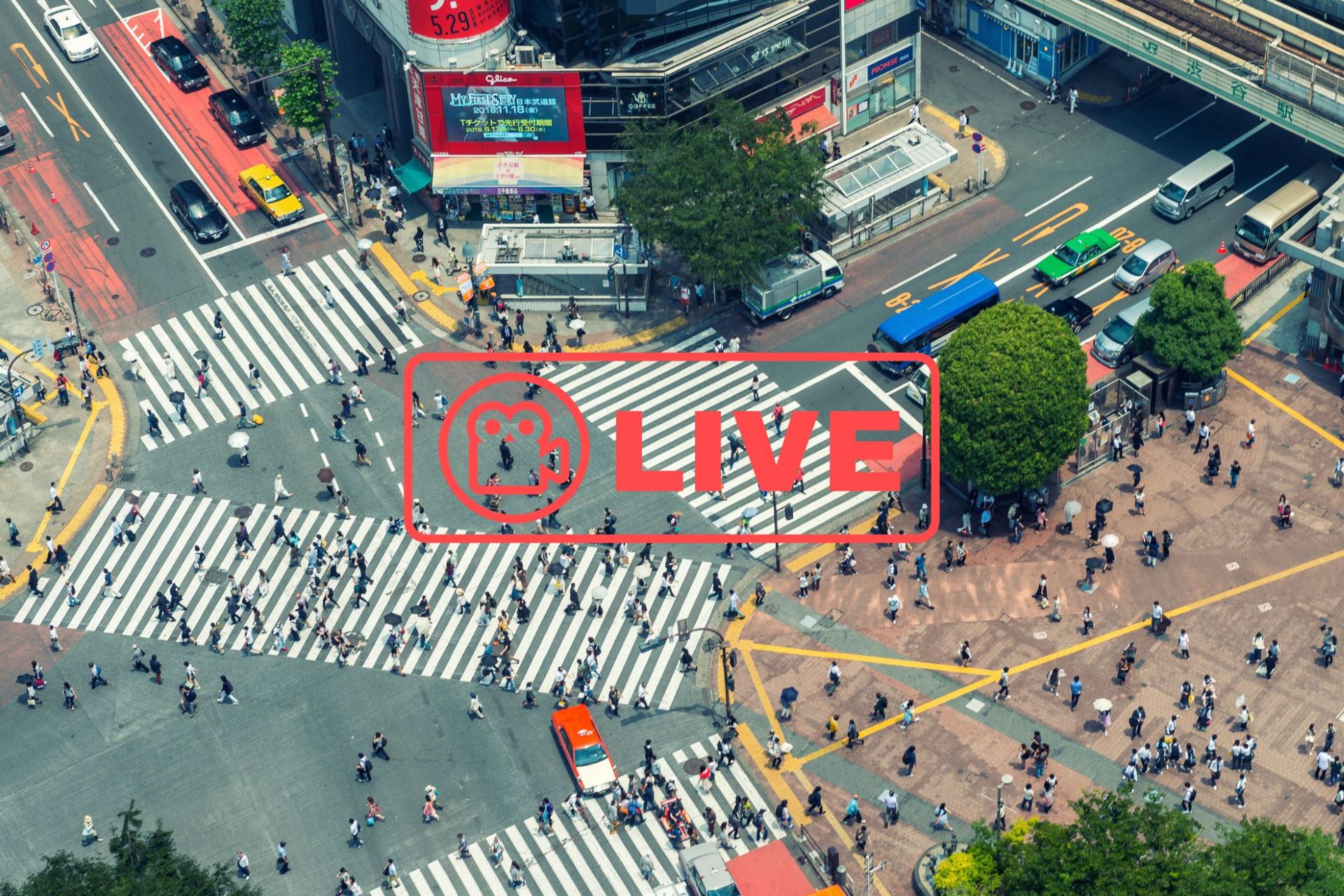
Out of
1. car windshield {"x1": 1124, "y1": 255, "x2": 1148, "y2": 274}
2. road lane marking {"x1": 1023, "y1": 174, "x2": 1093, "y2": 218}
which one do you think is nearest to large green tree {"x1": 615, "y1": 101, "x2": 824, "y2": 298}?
road lane marking {"x1": 1023, "y1": 174, "x2": 1093, "y2": 218}

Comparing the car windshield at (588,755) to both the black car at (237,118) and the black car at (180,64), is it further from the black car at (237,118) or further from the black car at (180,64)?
the black car at (180,64)

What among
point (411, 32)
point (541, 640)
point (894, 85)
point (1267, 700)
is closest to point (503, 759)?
point (541, 640)

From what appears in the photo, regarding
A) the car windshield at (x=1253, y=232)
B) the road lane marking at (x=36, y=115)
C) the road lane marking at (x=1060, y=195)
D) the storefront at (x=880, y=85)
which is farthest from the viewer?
the road lane marking at (x=36, y=115)

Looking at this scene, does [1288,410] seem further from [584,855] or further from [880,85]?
[584,855]

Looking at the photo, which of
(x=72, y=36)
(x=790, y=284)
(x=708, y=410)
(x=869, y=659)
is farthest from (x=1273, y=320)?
(x=72, y=36)

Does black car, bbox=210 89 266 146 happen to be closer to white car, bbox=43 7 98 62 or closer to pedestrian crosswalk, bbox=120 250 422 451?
white car, bbox=43 7 98 62

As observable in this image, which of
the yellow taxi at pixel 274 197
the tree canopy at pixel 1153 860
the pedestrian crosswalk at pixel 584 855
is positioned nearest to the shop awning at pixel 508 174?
the yellow taxi at pixel 274 197
